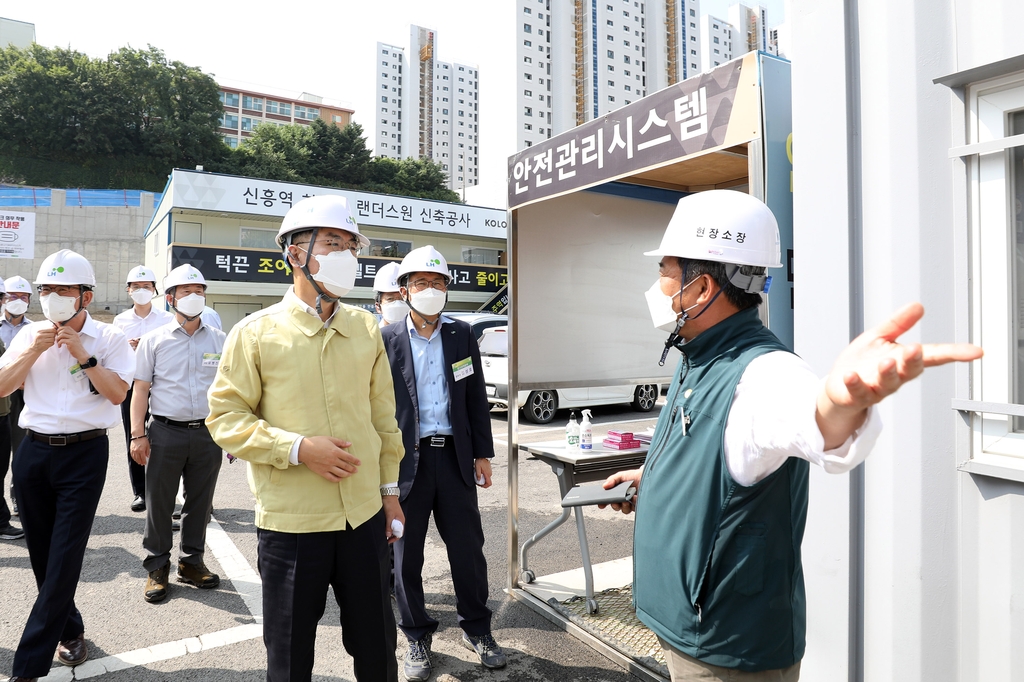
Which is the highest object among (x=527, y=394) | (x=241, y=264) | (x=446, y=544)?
(x=241, y=264)

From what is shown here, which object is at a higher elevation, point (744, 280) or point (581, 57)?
point (581, 57)

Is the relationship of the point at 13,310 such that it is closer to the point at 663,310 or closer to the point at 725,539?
the point at 663,310

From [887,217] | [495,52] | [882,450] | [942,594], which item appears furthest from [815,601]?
[495,52]

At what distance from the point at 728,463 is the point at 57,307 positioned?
336cm

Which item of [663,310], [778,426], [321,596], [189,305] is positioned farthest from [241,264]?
[778,426]

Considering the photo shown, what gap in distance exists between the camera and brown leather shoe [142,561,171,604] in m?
4.06

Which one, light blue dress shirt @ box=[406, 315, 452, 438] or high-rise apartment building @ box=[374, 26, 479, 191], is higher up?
high-rise apartment building @ box=[374, 26, 479, 191]

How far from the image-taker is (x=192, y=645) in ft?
11.5

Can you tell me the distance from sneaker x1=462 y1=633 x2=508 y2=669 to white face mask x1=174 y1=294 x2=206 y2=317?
3.02 metres

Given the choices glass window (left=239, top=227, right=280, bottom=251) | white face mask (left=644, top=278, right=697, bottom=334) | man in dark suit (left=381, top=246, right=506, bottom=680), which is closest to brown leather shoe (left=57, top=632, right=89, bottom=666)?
man in dark suit (left=381, top=246, right=506, bottom=680)

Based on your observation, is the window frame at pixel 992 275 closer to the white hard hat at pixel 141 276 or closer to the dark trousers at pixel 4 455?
the dark trousers at pixel 4 455

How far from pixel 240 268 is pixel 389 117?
275 ft

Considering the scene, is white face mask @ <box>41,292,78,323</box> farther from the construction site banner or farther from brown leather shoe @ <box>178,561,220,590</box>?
the construction site banner

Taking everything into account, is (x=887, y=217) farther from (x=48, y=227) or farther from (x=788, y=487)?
(x=48, y=227)
